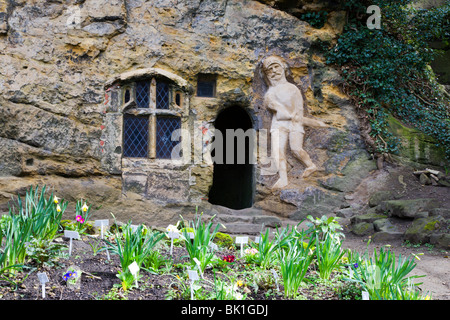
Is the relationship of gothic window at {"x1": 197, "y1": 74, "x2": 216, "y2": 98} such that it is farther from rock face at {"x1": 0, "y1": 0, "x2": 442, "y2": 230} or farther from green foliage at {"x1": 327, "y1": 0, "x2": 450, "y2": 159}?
green foliage at {"x1": 327, "y1": 0, "x2": 450, "y2": 159}

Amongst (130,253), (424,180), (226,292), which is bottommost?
(226,292)

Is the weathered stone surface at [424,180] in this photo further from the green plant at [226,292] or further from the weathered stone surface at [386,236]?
the green plant at [226,292]

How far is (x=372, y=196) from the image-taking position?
7496 millimetres

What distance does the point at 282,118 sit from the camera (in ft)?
25.8

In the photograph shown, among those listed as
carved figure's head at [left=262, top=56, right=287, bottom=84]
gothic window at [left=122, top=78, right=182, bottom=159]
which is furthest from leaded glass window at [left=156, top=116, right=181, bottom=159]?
carved figure's head at [left=262, top=56, right=287, bottom=84]

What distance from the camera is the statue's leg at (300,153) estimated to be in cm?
785

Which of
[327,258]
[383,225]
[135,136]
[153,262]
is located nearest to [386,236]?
[383,225]

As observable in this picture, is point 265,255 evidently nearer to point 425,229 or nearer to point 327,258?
point 327,258

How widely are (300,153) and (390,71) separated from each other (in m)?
2.23

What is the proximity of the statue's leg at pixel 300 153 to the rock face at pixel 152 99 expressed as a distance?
0.39 ft

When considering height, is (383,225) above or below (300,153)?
below

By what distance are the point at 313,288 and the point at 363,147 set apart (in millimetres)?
5053
